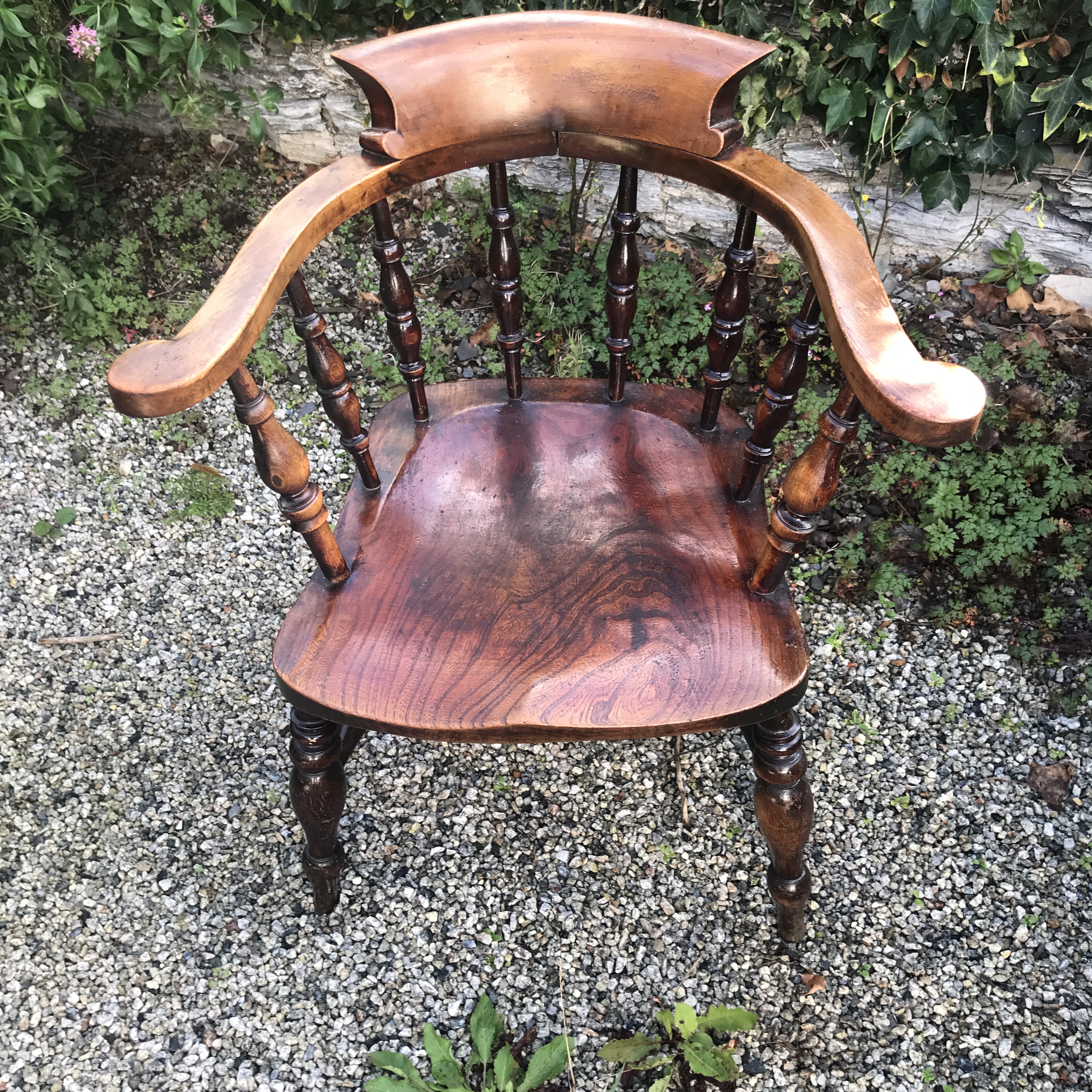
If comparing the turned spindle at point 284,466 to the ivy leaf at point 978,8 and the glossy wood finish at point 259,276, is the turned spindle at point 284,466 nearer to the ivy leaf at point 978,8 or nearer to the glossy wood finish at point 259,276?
the glossy wood finish at point 259,276

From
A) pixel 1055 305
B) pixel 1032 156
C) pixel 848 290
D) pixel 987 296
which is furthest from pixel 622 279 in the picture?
pixel 1055 305

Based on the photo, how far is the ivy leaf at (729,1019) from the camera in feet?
4.95

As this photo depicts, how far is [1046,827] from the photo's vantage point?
5.98ft

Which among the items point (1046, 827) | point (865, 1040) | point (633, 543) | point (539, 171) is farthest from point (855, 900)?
point (539, 171)

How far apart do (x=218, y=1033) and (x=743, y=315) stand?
1.51 m

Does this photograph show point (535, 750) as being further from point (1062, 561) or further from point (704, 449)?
Result: point (1062, 561)

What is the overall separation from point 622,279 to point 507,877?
1.14 meters

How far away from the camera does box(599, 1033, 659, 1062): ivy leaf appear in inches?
59.1

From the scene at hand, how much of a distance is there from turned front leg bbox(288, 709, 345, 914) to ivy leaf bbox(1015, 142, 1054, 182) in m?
2.01

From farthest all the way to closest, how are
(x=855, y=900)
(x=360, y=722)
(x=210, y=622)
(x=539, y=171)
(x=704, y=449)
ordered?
(x=539, y=171)
(x=210, y=622)
(x=855, y=900)
(x=704, y=449)
(x=360, y=722)

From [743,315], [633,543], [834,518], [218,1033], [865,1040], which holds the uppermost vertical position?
[743,315]

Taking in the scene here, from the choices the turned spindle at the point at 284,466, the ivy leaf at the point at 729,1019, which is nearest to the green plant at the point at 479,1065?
the ivy leaf at the point at 729,1019

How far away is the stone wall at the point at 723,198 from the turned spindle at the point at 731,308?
1076 millimetres

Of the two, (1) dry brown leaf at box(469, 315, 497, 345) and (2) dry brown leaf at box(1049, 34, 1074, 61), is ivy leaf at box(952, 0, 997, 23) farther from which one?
(1) dry brown leaf at box(469, 315, 497, 345)
